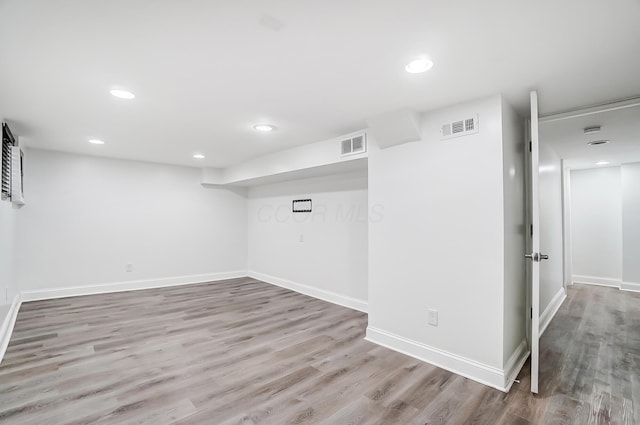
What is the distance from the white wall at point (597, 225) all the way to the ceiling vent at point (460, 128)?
18.0 ft

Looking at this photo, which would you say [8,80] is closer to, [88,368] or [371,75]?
[88,368]

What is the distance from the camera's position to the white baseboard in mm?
4266

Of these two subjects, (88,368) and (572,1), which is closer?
(572,1)

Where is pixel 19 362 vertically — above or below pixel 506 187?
below

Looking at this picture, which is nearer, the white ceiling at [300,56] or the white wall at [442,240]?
the white ceiling at [300,56]

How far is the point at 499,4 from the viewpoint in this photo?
4.46 feet

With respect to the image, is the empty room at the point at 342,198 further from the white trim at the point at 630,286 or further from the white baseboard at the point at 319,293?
the white trim at the point at 630,286

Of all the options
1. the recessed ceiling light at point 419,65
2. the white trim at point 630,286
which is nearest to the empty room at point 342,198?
the recessed ceiling light at point 419,65

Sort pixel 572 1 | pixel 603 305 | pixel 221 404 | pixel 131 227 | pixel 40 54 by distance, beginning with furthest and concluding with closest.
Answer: pixel 131 227 → pixel 603 305 → pixel 221 404 → pixel 40 54 → pixel 572 1

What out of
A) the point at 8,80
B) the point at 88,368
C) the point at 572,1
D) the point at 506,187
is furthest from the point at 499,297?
the point at 8,80

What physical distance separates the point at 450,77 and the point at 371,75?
572 mm

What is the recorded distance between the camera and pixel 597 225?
5.89 meters

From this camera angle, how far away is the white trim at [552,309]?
12.0 ft

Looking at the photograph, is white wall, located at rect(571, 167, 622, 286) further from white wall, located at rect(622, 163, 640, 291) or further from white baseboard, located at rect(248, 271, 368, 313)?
white baseboard, located at rect(248, 271, 368, 313)
